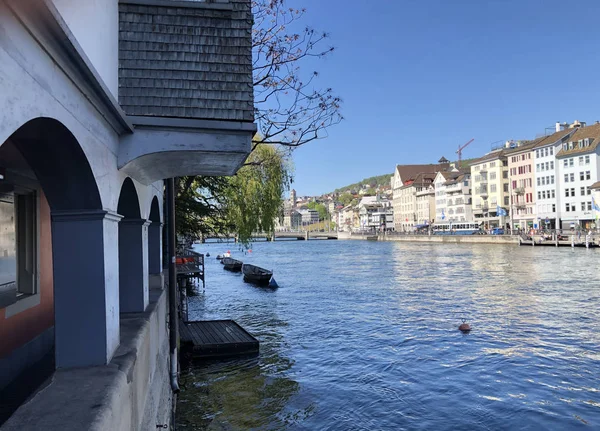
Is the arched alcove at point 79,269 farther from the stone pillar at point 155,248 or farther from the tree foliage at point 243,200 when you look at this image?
the tree foliage at point 243,200

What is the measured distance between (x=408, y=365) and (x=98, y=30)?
12.2 m

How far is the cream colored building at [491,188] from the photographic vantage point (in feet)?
316

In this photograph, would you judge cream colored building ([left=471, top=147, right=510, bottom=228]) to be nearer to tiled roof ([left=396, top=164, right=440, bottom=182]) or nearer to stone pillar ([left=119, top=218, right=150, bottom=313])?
tiled roof ([left=396, top=164, right=440, bottom=182])

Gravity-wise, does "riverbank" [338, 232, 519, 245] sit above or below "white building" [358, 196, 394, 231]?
below

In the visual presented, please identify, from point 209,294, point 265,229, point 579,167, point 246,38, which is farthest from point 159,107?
point 579,167

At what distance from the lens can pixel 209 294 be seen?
32.7 metres

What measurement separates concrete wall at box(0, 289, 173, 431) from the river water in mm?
4868

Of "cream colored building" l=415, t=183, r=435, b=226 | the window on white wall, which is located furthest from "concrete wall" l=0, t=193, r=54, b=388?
"cream colored building" l=415, t=183, r=435, b=226

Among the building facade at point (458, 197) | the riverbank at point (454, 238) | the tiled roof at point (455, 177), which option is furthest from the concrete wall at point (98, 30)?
the tiled roof at point (455, 177)

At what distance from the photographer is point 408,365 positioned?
14.7 meters

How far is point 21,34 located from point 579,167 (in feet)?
280

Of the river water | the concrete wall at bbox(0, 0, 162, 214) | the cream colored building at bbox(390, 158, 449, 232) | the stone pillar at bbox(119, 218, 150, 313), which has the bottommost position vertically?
the river water

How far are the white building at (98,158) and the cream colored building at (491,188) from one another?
301 feet

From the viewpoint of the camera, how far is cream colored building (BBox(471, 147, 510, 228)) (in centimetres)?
9644
